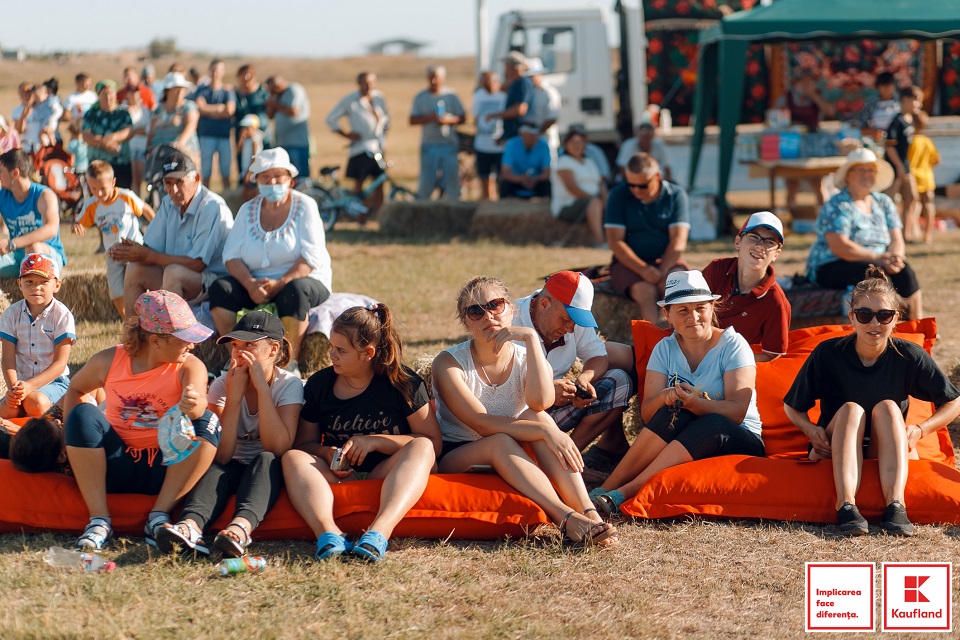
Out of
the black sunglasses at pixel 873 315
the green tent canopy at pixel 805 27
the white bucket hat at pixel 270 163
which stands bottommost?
Answer: the black sunglasses at pixel 873 315

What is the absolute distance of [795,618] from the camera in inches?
148

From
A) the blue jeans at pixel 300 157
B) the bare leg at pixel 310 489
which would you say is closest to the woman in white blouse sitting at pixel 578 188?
the blue jeans at pixel 300 157

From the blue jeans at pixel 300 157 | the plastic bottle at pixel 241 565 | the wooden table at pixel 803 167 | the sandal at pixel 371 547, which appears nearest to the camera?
the plastic bottle at pixel 241 565

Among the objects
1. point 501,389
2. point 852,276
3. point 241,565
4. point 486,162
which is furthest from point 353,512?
point 486,162

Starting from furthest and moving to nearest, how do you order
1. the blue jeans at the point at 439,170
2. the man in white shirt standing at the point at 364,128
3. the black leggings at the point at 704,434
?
the blue jeans at the point at 439,170 → the man in white shirt standing at the point at 364,128 → the black leggings at the point at 704,434

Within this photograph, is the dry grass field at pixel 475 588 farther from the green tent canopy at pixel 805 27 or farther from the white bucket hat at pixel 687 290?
the green tent canopy at pixel 805 27

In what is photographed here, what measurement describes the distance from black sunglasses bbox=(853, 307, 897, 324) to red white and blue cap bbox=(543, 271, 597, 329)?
110 centimetres

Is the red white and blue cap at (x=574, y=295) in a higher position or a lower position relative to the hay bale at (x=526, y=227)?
higher

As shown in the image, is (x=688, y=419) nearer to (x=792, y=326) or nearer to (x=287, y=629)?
(x=287, y=629)

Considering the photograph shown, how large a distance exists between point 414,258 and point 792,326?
4.90m

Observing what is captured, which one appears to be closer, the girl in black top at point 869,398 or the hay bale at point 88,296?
the girl in black top at point 869,398

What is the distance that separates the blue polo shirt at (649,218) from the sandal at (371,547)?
3.60 m

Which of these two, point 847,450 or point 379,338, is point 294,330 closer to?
point 379,338

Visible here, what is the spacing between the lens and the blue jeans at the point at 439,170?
1465 cm
